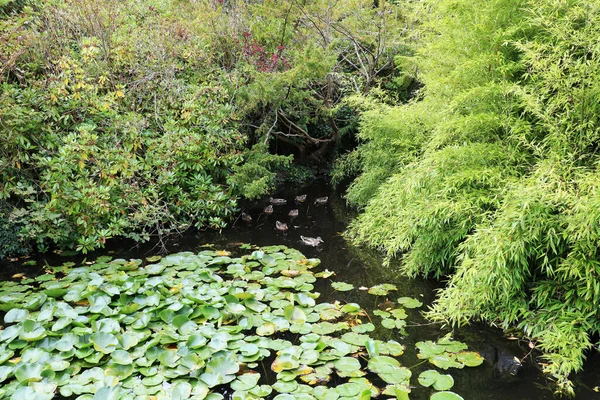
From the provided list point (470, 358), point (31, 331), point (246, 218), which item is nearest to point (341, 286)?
point (470, 358)

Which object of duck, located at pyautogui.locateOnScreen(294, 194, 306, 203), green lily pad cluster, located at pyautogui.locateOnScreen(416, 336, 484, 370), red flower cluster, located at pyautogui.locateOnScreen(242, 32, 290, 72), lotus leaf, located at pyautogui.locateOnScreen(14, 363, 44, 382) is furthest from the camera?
duck, located at pyautogui.locateOnScreen(294, 194, 306, 203)

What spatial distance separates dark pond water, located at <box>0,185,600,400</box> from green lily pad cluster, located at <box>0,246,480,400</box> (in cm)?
16

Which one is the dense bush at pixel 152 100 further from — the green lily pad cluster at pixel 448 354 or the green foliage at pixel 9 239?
the green lily pad cluster at pixel 448 354

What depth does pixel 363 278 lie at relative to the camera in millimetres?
4055

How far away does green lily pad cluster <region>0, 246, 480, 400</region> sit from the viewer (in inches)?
92.9

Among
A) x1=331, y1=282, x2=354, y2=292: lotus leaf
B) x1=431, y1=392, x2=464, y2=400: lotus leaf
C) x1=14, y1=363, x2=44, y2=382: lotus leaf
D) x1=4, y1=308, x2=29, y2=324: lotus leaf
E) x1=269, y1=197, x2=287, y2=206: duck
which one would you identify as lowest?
x1=14, y1=363, x2=44, y2=382: lotus leaf

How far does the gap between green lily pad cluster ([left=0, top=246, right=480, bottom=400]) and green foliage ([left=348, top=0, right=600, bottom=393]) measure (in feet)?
2.11

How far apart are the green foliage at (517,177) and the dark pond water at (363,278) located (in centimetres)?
13

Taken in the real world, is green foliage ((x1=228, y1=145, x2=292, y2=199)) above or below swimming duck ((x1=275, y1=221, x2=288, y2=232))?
above

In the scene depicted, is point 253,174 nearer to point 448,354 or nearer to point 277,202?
point 277,202

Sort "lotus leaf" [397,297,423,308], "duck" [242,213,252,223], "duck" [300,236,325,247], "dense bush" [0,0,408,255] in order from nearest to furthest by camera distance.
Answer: "lotus leaf" [397,297,423,308], "dense bush" [0,0,408,255], "duck" [300,236,325,247], "duck" [242,213,252,223]

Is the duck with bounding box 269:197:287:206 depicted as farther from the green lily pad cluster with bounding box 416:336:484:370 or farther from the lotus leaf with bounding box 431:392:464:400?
the lotus leaf with bounding box 431:392:464:400

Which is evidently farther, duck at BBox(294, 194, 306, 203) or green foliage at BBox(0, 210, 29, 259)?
duck at BBox(294, 194, 306, 203)

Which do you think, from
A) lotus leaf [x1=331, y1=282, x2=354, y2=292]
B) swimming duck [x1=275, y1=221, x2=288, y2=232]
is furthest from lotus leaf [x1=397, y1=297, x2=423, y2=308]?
swimming duck [x1=275, y1=221, x2=288, y2=232]
